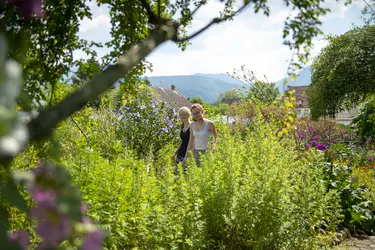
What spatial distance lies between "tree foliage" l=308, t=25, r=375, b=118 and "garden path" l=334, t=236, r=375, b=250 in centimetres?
1670

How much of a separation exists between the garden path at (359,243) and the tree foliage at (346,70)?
16702mm

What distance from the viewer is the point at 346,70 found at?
73.7 feet

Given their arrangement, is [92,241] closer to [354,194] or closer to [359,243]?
[359,243]

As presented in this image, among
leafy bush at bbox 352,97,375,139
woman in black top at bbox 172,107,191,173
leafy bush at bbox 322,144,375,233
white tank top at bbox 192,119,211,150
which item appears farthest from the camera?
leafy bush at bbox 352,97,375,139

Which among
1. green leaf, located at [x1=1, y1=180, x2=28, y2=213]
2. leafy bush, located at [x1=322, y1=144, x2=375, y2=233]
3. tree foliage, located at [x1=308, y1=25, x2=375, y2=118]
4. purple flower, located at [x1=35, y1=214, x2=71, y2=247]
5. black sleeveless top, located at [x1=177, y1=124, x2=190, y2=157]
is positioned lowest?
leafy bush, located at [x1=322, y1=144, x2=375, y2=233]

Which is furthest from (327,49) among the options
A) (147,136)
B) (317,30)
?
(317,30)

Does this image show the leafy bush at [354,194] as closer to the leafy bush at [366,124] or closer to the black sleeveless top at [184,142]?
the black sleeveless top at [184,142]

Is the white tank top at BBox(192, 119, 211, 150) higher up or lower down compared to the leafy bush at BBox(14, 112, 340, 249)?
higher up

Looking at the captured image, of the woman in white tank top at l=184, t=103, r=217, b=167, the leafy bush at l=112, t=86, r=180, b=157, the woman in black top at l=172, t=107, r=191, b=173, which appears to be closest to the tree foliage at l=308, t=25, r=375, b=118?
the leafy bush at l=112, t=86, r=180, b=157

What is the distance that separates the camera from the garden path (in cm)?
494

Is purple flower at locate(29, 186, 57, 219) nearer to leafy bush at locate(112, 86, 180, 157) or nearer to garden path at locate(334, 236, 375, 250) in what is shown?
garden path at locate(334, 236, 375, 250)

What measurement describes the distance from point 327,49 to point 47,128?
25335 mm

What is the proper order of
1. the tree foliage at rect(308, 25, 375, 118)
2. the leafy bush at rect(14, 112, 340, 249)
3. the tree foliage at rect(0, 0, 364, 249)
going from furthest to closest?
the tree foliage at rect(308, 25, 375, 118), the leafy bush at rect(14, 112, 340, 249), the tree foliage at rect(0, 0, 364, 249)

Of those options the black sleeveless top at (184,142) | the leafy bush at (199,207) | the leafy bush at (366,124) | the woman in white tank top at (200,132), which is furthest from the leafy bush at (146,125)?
the leafy bush at (366,124)
